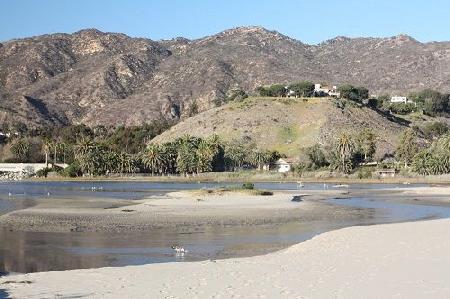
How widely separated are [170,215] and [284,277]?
93.6 feet

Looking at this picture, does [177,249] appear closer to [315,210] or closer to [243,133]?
[315,210]

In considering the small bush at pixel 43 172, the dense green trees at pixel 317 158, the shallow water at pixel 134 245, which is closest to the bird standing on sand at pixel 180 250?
the shallow water at pixel 134 245

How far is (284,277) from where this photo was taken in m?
20.0

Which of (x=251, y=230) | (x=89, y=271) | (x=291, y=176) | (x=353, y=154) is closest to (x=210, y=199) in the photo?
(x=251, y=230)

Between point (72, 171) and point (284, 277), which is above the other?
point (72, 171)

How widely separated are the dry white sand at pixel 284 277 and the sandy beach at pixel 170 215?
1518 cm

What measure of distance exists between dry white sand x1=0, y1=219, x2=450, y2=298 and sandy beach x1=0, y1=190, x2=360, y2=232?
15.2m

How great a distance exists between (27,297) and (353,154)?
452 ft

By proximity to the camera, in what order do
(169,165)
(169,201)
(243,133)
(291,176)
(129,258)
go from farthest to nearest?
(243,133) → (169,165) → (291,176) → (169,201) → (129,258)

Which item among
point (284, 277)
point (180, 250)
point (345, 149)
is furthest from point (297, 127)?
point (284, 277)

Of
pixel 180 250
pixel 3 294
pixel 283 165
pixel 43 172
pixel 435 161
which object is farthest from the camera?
pixel 43 172

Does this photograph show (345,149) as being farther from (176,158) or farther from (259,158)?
(176,158)

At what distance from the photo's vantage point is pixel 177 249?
28000 mm

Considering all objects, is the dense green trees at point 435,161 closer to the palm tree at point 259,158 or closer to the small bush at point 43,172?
the palm tree at point 259,158
